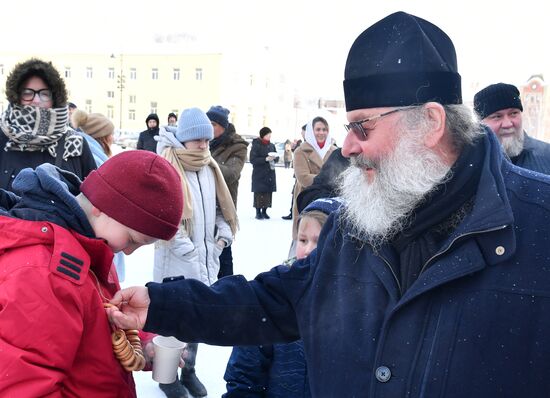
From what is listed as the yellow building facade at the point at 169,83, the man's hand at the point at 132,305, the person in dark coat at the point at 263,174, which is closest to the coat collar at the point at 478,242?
the man's hand at the point at 132,305

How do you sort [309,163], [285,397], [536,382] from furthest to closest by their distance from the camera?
[309,163], [285,397], [536,382]

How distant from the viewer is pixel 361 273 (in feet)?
4.70

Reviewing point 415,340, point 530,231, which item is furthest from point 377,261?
point 530,231

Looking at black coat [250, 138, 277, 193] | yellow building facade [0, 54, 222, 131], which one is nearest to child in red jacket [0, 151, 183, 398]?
black coat [250, 138, 277, 193]

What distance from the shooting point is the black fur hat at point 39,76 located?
3.13m

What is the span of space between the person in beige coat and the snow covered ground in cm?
102

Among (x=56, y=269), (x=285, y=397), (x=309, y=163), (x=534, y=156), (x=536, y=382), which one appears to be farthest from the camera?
(x=309, y=163)

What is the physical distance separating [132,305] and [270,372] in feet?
2.14

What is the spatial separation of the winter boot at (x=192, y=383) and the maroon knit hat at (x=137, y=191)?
2.10m

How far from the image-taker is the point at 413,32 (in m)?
1.49

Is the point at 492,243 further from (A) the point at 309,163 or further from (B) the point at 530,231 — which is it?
(A) the point at 309,163

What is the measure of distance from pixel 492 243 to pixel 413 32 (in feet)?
2.03

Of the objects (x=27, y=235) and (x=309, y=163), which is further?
(x=309, y=163)

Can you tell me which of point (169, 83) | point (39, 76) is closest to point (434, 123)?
point (39, 76)
